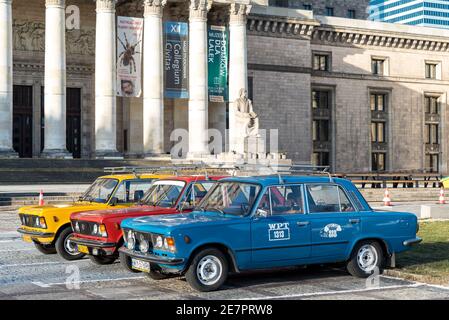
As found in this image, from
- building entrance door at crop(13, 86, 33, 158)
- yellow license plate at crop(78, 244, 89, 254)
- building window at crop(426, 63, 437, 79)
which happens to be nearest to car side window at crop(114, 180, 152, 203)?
yellow license plate at crop(78, 244, 89, 254)

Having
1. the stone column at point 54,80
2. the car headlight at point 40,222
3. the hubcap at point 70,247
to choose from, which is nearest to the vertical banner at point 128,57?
the stone column at point 54,80

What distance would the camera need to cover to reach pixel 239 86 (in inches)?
1800

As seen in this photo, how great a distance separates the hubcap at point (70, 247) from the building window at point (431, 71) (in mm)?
54671

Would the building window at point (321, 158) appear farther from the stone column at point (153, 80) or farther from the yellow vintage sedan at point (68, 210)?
the yellow vintage sedan at point (68, 210)

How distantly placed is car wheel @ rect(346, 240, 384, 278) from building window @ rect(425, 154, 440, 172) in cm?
5378

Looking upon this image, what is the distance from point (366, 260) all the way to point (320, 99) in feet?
155

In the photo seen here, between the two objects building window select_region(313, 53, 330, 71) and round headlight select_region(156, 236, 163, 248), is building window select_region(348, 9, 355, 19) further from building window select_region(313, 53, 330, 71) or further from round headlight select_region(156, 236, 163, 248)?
round headlight select_region(156, 236, 163, 248)

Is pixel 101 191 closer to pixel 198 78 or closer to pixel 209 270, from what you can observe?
pixel 209 270

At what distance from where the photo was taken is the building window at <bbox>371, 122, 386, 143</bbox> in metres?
61.8

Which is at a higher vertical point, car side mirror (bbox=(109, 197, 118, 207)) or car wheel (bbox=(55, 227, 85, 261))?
car side mirror (bbox=(109, 197, 118, 207))

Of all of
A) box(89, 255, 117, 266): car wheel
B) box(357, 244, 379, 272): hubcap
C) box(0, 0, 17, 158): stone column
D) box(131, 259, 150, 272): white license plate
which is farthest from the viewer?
box(0, 0, 17, 158): stone column

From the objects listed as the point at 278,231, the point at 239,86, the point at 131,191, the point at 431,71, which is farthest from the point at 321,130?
the point at 278,231

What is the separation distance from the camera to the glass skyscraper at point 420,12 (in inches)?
6624
